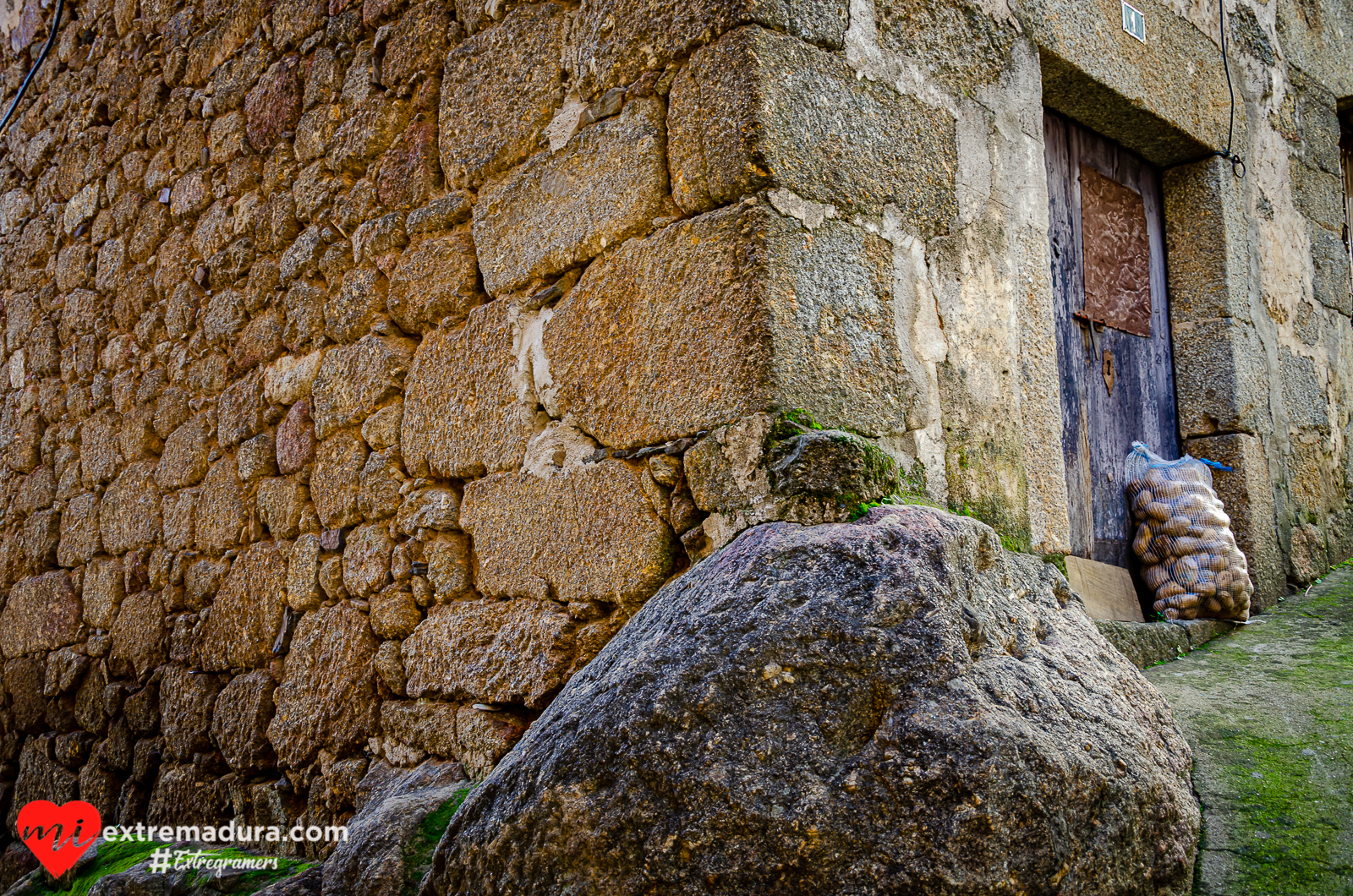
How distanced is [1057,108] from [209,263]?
2.61m

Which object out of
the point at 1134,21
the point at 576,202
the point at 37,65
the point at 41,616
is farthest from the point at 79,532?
the point at 1134,21

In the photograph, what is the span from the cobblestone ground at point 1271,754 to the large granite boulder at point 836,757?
86mm

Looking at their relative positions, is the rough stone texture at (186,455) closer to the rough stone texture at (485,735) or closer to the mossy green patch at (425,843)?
the rough stone texture at (485,735)

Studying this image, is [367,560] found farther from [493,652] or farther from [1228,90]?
[1228,90]

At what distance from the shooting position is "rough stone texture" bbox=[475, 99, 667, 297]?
1.96 metres

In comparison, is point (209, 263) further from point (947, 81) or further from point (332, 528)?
point (947, 81)

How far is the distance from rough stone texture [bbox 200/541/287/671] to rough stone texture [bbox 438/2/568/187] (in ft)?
4.11

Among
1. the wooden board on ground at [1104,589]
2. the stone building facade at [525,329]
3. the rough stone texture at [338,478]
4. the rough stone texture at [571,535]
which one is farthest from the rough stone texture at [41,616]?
the wooden board on ground at [1104,589]

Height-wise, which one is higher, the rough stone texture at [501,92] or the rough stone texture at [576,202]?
the rough stone texture at [501,92]

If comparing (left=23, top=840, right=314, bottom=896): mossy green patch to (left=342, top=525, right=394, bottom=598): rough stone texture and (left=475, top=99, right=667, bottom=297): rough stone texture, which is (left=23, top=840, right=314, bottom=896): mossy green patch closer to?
(left=342, top=525, right=394, bottom=598): rough stone texture

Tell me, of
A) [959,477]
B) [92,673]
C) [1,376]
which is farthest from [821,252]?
[1,376]

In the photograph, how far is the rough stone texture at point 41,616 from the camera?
12.3 feet

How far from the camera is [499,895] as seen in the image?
140 cm

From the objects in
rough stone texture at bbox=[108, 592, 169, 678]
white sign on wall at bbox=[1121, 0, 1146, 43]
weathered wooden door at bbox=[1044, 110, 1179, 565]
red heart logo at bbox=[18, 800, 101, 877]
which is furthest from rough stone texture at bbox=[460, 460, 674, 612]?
white sign on wall at bbox=[1121, 0, 1146, 43]
